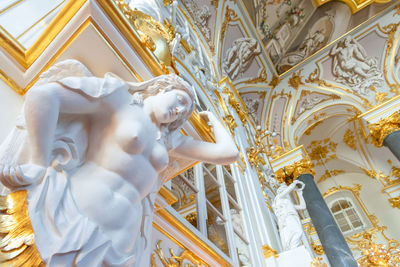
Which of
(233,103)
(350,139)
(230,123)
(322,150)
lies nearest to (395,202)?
(350,139)

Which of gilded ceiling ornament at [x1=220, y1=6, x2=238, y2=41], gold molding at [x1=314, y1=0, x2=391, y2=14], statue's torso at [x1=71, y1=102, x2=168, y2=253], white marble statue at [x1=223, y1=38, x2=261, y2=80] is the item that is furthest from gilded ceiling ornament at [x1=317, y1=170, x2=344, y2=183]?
statue's torso at [x1=71, y1=102, x2=168, y2=253]

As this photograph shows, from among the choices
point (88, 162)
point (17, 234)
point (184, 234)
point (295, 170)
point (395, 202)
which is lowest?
point (17, 234)

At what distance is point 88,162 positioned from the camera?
873mm

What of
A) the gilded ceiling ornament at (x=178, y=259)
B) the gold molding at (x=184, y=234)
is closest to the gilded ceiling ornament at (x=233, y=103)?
the gold molding at (x=184, y=234)

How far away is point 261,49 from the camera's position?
812cm

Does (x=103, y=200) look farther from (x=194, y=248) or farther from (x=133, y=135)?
(x=194, y=248)

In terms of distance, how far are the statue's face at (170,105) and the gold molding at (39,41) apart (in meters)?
0.47

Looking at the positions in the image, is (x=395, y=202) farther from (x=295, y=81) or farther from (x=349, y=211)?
Result: (x=295, y=81)

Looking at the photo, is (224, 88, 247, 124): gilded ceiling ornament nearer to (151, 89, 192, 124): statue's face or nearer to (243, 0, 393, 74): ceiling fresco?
(243, 0, 393, 74): ceiling fresco

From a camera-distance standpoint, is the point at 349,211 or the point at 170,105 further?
the point at 349,211

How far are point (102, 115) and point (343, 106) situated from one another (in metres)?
8.93

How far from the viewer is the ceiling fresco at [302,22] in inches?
316

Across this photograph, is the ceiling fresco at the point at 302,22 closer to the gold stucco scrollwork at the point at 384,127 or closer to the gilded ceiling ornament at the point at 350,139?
the gold stucco scrollwork at the point at 384,127

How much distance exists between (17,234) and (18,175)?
15cm
